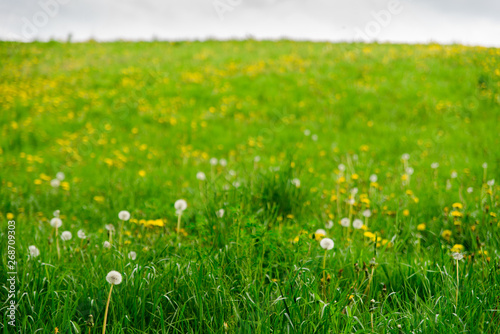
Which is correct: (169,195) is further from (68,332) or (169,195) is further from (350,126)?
(350,126)

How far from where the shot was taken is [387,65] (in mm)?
10547

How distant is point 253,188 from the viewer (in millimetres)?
3367

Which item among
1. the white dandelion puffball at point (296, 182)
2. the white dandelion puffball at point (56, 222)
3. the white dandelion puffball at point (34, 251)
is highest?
the white dandelion puffball at point (296, 182)

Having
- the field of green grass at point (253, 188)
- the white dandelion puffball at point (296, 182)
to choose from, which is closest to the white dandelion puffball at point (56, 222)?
the field of green grass at point (253, 188)

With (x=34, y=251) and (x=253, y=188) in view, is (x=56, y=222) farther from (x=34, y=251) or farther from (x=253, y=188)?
(x=253, y=188)

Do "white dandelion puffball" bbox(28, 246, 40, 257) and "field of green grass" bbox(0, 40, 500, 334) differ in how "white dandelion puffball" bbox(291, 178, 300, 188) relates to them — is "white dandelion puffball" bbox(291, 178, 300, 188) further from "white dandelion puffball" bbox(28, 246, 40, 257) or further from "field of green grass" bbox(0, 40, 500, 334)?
"white dandelion puffball" bbox(28, 246, 40, 257)

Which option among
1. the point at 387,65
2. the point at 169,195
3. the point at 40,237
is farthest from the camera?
the point at 387,65

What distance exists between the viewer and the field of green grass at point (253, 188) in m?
1.78

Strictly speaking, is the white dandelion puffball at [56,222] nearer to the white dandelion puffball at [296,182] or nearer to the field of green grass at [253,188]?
the field of green grass at [253,188]

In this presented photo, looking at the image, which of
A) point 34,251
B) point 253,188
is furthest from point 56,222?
point 253,188

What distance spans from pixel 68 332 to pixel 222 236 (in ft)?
3.28

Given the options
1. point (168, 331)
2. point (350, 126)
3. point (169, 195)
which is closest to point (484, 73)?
point (350, 126)

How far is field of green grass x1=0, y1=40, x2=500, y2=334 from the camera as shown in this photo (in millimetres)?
1776

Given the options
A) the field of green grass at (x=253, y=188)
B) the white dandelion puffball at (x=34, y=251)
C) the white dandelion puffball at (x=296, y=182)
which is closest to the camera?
the field of green grass at (x=253, y=188)
